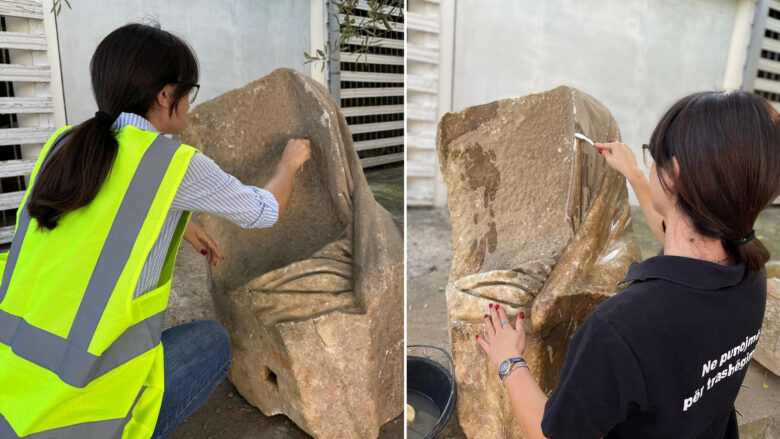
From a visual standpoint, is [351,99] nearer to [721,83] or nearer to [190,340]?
[190,340]

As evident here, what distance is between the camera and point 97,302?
107 cm

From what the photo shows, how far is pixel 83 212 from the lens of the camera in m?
1.09

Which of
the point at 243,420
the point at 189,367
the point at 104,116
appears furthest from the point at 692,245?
the point at 243,420

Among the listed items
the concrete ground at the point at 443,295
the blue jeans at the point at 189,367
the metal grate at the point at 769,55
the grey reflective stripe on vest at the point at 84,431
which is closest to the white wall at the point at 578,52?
the metal grate at the point at 769,55

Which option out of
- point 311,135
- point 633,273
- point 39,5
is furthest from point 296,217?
point 39,5

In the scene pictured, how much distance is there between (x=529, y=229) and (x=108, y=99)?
1278mm

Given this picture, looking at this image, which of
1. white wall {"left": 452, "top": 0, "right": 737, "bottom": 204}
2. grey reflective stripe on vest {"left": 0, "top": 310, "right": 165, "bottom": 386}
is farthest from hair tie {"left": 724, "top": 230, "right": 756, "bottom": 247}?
white wall {"left": 452, "top": 0, "right": 737, "bottom": 204}

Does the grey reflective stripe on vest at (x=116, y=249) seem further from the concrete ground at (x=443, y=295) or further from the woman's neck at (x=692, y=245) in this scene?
the concrete ground at (x=443, y=295)

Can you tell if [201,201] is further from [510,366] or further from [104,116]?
[510,366]

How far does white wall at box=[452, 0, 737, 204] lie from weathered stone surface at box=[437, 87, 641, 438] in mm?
2355

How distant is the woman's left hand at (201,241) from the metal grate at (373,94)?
0.78 meters

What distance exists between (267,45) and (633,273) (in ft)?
6.18

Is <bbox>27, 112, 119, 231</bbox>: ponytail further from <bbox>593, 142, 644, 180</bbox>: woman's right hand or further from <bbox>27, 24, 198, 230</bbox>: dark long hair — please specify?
<bbox>593, 142, 644, 180</bbox>: woman's right hand

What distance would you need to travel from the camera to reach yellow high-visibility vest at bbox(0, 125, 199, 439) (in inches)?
42.0
